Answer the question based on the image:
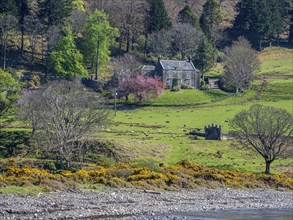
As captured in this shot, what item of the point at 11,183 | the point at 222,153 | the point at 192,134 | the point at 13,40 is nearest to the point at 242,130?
the point at 222,153

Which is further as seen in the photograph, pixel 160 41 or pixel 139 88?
pixel 160 41

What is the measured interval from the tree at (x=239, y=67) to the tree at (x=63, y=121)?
42340 mm

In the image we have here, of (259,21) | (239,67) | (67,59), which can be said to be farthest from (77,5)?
(239,67)

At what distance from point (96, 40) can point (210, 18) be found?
3338cm

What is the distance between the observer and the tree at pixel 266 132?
67.4 m

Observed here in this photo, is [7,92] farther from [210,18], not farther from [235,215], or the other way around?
[210,18]

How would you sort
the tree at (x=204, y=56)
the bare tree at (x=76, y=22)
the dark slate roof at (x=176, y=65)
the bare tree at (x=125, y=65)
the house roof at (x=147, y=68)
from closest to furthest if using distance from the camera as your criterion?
the bare tree at (x=125, y=65)
the house roof at (x=147, y=68)
the dark slate roof at (x=176, y=65)
the tree at (x=204, y=56)
the bare tree at (x=76, y=22)

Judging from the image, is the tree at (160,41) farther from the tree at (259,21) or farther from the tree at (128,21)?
the tree at (259,21)

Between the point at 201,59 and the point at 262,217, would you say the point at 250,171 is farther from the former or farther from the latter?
the point at 201,59

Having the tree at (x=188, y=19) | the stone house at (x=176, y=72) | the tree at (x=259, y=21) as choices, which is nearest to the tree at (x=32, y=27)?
the stone house at (x=176, y=72)

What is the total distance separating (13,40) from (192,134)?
162 ft

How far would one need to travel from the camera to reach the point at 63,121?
65.9m

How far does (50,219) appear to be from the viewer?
4416 centimetres

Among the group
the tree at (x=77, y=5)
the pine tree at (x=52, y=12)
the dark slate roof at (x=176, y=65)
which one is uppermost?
the tree at (x=77, y=5)
